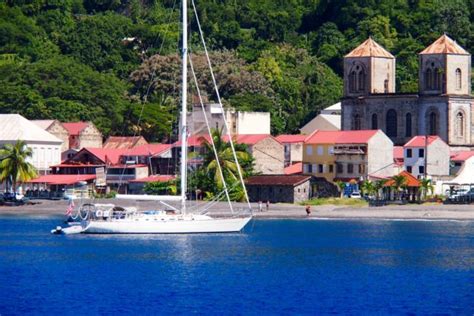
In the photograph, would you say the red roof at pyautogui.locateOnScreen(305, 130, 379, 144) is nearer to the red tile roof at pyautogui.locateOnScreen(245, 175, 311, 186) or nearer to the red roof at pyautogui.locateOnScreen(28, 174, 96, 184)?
the red tile roof at pyautogui.locateOnScreen(245, 175, 311, 186)

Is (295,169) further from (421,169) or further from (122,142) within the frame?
(122,142)

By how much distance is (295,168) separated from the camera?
125 metres

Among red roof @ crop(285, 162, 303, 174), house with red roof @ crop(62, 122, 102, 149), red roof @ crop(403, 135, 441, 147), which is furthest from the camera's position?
house with red roof @ crop(62, 122, 102, 149)

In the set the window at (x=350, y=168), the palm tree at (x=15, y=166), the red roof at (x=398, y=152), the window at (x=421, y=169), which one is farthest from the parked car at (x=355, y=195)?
the palm tree at (x=15, y=166)

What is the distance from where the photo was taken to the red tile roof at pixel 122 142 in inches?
5295

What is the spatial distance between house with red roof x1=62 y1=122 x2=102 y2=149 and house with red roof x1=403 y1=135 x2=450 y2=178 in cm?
3208

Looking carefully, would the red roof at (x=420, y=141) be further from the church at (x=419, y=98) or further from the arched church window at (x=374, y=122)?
the arched church window at (x=374, y=122)

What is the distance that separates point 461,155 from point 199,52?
46432 mm

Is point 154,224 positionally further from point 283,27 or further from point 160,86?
point 283,27

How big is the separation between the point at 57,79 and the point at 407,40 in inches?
1545

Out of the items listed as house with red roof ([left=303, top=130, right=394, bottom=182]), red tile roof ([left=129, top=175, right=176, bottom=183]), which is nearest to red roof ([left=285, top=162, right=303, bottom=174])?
house with red roof ([left=303, top=130, right=394, bottom=182])

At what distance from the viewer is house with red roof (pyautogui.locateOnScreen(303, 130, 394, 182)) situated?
117 m

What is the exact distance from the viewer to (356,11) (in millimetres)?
177500

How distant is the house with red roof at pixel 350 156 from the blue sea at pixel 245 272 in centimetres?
2059
